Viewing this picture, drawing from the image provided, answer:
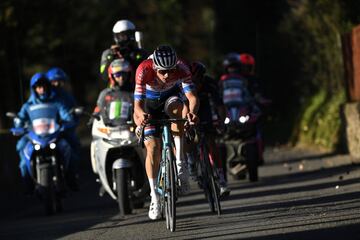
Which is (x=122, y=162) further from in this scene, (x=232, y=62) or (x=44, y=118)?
(x=232, y=62)

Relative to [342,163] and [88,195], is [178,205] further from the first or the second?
[342,163]

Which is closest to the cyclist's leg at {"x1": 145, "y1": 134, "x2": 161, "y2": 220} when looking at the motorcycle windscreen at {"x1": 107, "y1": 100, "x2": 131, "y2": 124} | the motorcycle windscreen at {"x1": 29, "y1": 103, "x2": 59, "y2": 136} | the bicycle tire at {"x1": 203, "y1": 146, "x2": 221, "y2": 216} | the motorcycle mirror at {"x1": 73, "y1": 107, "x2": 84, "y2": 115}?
the bicycle tire at {"x1": 203, "y1": 146, "x2": 221, "y2": 216}

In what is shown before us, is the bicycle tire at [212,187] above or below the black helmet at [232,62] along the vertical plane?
below

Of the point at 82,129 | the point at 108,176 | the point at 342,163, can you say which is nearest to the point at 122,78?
the point at 108,176

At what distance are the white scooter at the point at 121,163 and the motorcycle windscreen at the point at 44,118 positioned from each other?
1293 mm

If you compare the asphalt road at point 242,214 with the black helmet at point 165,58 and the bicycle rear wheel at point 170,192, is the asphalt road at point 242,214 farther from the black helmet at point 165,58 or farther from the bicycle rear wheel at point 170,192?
the black helmet at point 165,58

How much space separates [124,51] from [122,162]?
1964 millimetres

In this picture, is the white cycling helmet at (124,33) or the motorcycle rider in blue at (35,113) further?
the motorcycle rider in blue at (35,113)

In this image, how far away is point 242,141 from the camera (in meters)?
17.6

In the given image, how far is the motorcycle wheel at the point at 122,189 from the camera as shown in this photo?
1355 centimetres

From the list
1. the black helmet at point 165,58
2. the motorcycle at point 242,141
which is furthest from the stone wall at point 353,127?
the black helmet at point 165,58

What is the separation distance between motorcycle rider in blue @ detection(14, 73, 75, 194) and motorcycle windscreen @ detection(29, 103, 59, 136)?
0.01 metres

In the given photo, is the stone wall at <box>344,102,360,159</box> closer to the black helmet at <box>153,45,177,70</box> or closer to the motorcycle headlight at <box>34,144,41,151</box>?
the motorcycle headlight at <box>34,144,41,151</box>

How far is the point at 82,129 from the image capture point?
151 ft
